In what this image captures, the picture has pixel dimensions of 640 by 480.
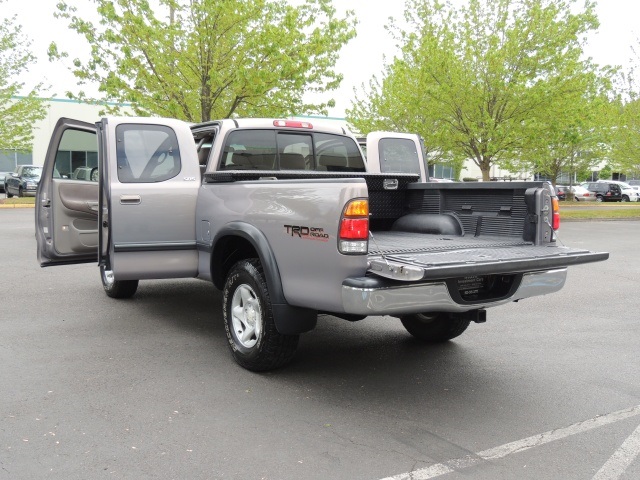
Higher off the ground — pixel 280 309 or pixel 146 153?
pixel 146 153

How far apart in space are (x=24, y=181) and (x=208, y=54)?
16962 mm

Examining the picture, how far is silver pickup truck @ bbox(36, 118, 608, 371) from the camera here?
13.1ft

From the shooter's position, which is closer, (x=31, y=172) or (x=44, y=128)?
(x=31, y=172)

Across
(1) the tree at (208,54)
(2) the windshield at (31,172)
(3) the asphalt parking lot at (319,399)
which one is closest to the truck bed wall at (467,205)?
(3) the asphalt parking lot at (319,399)

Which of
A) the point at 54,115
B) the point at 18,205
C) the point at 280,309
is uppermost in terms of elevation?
the point at 54,115

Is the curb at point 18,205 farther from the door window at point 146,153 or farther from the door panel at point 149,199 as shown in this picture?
the door window at point 146,153

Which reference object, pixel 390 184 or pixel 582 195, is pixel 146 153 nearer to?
pixel 390 184

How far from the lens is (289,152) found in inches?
244

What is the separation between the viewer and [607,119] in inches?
1100

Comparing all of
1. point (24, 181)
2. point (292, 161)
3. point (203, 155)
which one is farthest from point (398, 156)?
point (24, 181)

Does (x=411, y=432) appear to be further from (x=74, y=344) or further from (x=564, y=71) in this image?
(x=564, y=71)

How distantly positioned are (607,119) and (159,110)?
2022 cm

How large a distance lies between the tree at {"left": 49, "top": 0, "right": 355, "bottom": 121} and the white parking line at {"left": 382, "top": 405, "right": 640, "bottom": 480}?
13.8 meters

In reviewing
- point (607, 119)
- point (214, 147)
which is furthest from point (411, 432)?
point (607, 119)
